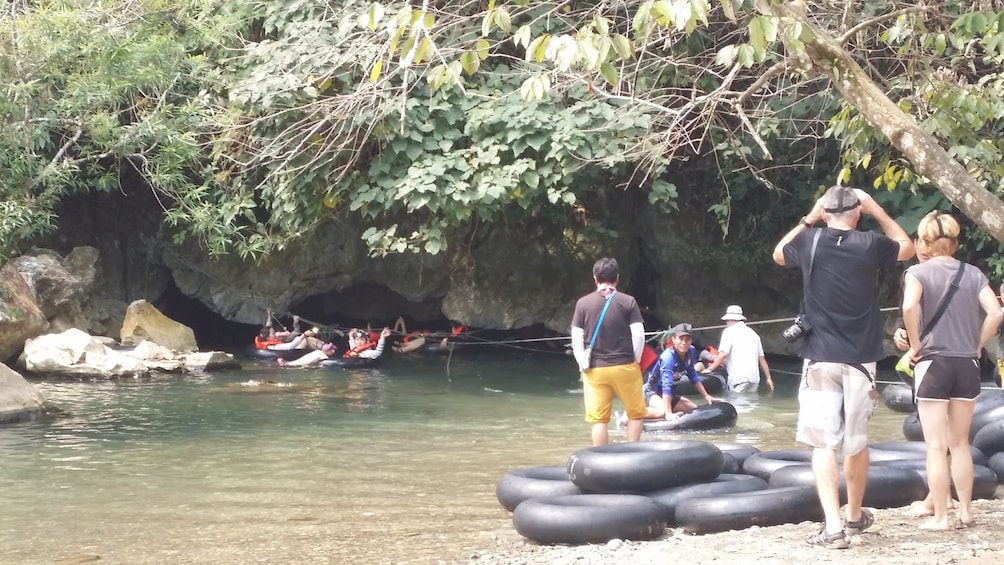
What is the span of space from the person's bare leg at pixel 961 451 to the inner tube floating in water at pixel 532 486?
6.61 feet

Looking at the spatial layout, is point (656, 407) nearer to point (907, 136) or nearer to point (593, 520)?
point (593, 520)

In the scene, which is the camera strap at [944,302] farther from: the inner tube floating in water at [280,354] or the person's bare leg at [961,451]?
the inner tube floating in water at [280,354]

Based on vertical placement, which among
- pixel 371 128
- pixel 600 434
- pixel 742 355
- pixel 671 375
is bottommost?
pixel 600 434

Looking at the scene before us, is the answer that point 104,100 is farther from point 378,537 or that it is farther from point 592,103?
point 378,537

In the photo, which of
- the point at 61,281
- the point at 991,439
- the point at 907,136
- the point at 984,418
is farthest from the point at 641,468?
the point at 61,281

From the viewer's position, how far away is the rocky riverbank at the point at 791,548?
4188mm

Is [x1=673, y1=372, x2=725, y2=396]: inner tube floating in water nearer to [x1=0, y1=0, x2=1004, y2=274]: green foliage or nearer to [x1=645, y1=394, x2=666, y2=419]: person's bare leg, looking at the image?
[x1=645, y1=394, x2=666, y2=419]: person's bare leg

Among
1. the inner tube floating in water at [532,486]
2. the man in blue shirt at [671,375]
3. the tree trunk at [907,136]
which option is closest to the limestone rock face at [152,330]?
the man in blue shirt at [671,375]

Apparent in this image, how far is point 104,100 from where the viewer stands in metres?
15.1

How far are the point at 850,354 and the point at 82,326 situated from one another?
15.7m

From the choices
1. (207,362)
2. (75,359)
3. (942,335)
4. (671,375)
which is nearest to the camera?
(942,335)

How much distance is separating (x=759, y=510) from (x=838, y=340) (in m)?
1.29

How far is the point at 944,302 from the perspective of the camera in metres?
4.57

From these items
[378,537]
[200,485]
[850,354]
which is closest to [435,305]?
[200,485]
